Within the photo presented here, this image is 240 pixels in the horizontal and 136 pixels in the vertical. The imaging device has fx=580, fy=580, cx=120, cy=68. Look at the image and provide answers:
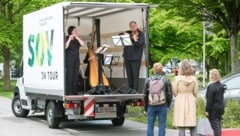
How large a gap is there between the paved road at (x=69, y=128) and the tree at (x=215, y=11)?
16.0 feet

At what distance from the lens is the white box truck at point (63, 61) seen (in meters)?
14.2

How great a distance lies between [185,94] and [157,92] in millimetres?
668

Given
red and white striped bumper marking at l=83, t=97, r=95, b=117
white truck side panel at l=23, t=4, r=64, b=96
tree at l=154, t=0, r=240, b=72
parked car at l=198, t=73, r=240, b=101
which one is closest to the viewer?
red and white striped bumper marking at l=83, t=97, r=95, b=117

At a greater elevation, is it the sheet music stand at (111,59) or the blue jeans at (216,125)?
the sheet music stand at (111,59)

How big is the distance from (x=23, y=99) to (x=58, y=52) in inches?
178

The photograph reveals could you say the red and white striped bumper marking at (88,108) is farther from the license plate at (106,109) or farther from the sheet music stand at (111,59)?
the sheet music stand at (111,59)

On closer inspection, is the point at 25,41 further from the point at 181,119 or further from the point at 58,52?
the point at 181,119

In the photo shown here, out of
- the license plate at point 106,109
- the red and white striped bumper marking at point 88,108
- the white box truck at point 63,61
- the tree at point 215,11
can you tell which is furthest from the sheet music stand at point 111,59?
the tree at point 215,11

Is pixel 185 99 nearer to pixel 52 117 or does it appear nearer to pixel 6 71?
pixel 52 117

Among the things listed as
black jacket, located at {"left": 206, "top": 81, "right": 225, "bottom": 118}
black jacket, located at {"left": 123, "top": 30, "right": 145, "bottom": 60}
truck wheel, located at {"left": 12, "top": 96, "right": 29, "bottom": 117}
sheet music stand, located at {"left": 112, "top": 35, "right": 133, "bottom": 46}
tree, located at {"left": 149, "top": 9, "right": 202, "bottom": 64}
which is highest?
tree, located at {"left": 149, "top": 9, "right": 202, "bottom": 64}

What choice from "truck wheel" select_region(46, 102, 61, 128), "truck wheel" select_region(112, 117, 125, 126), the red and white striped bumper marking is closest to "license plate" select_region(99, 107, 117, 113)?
the red and white striped bumper marking

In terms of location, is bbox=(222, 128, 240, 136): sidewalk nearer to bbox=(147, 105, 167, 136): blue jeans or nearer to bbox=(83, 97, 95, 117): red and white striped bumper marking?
bbox=(147, 105, 167, 136): blue jeans

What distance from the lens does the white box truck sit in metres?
14.2

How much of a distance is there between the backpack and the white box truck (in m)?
2.72
